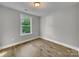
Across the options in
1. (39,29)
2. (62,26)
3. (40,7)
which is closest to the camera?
(40,7)

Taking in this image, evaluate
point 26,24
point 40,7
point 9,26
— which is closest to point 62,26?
→ point 40,7

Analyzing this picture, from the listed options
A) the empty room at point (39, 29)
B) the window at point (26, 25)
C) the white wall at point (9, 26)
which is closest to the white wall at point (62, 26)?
the empty room at point (39, 29)

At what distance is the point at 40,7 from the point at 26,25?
0.52 metres

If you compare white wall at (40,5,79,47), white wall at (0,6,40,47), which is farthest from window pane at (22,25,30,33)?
white wall at (40,5,79,47)

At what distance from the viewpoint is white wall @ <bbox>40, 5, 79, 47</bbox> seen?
1.78m

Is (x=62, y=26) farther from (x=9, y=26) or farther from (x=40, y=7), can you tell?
(x=9, y=26)

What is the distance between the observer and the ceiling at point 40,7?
1.68 m

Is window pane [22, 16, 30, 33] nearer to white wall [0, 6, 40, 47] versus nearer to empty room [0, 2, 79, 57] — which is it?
empty room [0, 2, 79, 57]

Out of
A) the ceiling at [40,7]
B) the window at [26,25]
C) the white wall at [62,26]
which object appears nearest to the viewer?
the ceiling at [40,7]

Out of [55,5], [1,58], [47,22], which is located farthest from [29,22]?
[1,58]

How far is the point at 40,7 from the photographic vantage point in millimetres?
1804

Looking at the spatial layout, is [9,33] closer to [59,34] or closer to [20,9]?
[20,9]

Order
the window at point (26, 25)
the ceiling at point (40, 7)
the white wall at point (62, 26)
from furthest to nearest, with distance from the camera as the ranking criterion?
the window at point (26, 25), the white wall at point (62, 26), the ceiling at point (40, 7)

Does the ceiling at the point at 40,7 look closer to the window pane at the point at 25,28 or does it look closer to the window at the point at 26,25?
the window at the point at 26,25
